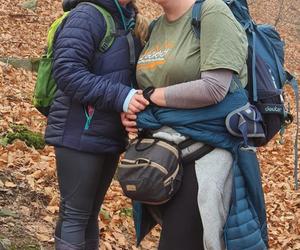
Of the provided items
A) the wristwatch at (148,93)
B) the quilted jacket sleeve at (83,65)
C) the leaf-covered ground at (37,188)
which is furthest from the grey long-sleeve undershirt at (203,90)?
the leaf-covered ground at (37,188)

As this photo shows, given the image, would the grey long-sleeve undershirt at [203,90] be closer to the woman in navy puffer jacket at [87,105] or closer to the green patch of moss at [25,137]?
the woman in navy puffer jacket at [87,105]

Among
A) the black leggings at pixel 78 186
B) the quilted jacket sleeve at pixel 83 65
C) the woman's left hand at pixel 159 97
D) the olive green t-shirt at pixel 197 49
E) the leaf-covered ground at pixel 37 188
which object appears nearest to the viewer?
the olive green t-shirt at pixel 197 49

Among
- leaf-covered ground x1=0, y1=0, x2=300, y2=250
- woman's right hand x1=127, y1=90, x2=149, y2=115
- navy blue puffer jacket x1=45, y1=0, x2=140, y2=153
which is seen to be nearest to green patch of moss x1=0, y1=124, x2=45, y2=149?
leaf-covered ground x1=0, y1=0, x2=300, y2=250

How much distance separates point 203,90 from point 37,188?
10.7ft

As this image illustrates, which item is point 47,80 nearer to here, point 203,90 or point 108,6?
point 108,6

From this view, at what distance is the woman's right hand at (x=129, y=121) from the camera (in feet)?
9.74

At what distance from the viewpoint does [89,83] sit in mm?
2939

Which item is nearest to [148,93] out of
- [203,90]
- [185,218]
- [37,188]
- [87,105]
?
[203,90]

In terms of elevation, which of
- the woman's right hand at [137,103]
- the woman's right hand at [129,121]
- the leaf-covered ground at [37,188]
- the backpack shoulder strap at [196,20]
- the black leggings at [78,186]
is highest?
the backpack shoulder strap at [196,20]

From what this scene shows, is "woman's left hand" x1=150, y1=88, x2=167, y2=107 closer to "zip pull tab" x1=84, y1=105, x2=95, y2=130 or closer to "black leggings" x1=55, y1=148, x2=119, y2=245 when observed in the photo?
"zip pull tab" x1=84, y1=105, x2=95, y2=130

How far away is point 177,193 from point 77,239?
0.88 meters

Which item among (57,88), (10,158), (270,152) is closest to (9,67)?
(10,158)

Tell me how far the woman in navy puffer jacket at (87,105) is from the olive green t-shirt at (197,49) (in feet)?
0.64

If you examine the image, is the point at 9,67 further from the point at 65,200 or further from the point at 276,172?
the point at 65,200
